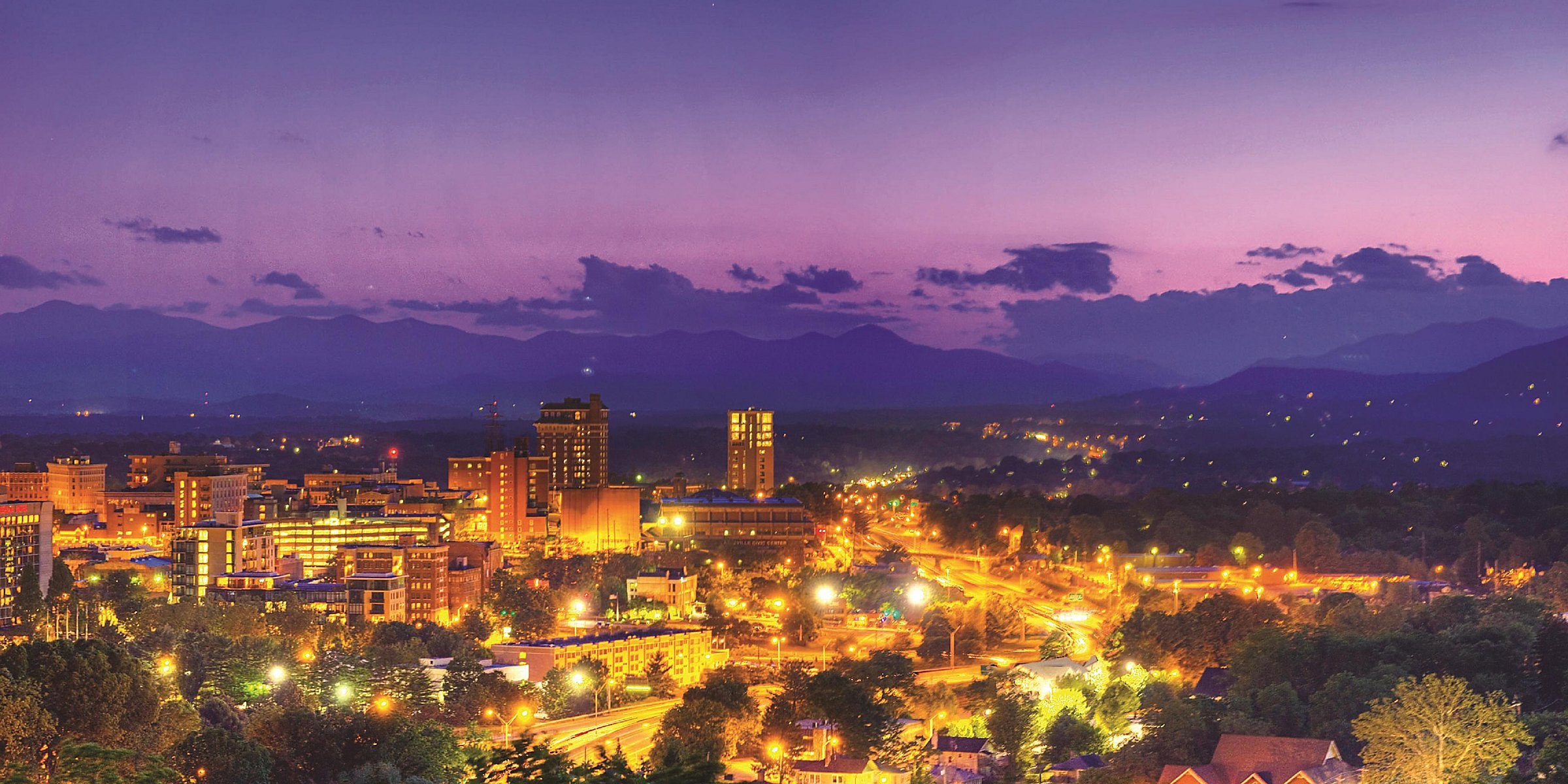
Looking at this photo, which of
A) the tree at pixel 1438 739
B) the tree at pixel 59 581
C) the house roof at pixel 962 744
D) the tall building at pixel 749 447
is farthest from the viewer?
the tall building at pixel 749 447

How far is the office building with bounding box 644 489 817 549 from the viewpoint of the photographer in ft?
164

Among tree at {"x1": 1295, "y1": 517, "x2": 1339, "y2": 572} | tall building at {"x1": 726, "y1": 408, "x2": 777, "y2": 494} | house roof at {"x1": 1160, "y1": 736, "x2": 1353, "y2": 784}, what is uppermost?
tall building at {"x1": 726, "y1": 408, "x2": 777, "y2": 494}

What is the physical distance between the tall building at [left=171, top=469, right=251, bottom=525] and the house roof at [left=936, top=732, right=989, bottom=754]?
2975 cm

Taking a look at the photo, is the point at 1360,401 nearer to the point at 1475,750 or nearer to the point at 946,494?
the point at 946,494

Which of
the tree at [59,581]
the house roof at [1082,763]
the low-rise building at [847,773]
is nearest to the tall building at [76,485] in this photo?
the tree at [59,581]

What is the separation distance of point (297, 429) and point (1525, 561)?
90.5m

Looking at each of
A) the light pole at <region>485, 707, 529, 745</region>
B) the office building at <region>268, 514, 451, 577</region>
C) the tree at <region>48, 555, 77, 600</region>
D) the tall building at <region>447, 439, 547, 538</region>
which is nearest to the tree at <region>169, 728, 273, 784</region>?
the light pole at <region>485, 707, 529, 745</region>

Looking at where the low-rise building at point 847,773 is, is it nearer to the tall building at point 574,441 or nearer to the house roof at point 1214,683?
the house roof at point 1214,683

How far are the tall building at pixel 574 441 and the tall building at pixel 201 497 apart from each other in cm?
1566

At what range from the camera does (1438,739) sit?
19.8 m

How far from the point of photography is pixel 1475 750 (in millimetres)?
19797

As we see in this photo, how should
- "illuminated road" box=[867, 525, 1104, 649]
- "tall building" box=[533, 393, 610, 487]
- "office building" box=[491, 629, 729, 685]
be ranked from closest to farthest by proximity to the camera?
"office building" box=[491, 629, 729, 685]
"illuminated road" box=[867, 525, 1104, 649]
"tall building" box=[533, 393, 610, 487]

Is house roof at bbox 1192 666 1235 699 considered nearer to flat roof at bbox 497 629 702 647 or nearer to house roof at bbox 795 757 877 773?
house roof at bbox 795 757 877 773

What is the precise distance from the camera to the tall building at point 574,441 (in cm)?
6456
